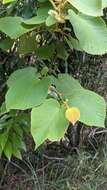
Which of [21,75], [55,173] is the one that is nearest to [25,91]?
[21,75]

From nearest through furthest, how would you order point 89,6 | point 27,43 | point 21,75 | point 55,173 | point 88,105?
point 89,6, point 88,105, point 21,75, point 27,43, point 55,173

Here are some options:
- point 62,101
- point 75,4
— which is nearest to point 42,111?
point 62,101

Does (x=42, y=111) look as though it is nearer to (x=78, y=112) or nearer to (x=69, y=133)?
(x=78, y=112)

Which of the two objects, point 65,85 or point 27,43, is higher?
point 27,43

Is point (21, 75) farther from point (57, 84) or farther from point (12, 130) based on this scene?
point (12, 130)

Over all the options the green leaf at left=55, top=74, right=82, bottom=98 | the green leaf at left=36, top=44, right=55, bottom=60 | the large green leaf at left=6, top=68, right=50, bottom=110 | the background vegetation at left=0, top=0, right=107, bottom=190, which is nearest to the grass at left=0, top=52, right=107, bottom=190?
the background vegetation at left=0, top=0, right=107, bottom=190

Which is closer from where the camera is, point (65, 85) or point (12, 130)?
point (65, 85)

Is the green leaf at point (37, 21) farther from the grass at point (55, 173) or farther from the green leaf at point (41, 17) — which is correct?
the grass at point (55, 173)
